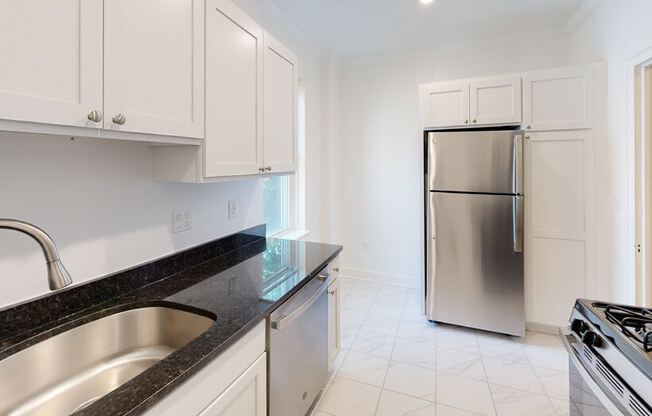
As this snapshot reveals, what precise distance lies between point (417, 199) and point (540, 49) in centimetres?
186

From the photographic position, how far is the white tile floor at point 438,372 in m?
1.81

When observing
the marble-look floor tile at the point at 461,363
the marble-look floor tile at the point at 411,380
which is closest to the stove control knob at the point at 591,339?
the marble-look floor tile at the point at 411,380

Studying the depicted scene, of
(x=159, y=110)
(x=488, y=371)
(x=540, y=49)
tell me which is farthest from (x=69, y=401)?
(x=540, y=49)

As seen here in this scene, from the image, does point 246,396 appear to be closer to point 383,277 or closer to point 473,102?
point 473,102

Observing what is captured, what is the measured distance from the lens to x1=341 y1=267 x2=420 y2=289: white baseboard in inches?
145

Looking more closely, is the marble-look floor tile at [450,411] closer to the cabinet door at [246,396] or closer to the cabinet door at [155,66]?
the cabinet door at [246,396]

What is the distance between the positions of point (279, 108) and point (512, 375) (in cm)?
234

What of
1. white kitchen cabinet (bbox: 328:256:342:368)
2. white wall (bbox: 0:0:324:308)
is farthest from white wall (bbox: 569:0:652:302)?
white wall (bbox: 0:0:324:308)

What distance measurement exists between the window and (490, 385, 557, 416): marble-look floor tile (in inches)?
82.3

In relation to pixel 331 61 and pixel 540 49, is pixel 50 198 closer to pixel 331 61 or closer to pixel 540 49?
pixel 331 61

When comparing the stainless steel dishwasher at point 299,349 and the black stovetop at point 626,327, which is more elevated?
the black stovetop at point 626,327

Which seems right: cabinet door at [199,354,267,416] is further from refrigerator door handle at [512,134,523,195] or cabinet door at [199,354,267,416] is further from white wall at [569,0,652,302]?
white wall at [569,0,652,302]

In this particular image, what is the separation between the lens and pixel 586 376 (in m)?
1.00

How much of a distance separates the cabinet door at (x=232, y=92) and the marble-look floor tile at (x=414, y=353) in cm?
173
